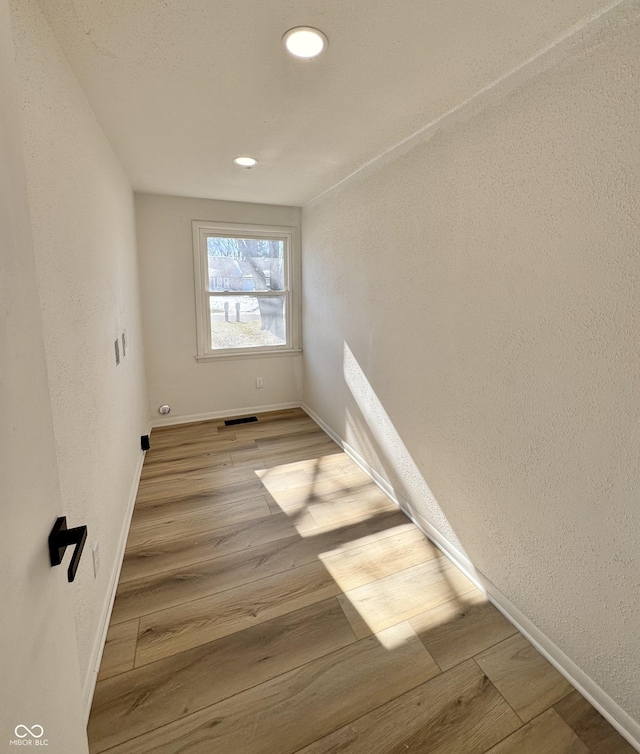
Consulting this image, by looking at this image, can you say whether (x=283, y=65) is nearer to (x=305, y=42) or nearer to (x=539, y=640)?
(x=305, y=42)

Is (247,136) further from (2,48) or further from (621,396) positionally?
(621,396)

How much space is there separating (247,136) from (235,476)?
230 cm

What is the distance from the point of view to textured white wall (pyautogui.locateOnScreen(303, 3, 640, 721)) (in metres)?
1.09

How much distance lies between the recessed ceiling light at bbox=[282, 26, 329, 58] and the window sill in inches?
113

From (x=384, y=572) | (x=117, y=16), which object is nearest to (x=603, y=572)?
(x=384, y=572)

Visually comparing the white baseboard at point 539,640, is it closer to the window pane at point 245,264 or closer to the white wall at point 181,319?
the white wall at point 181,319

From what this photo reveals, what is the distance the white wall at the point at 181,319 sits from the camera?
336 centimetres

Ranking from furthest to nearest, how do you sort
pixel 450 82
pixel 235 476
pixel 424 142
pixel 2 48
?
pixel 235 476 → pixel 424 142 → pixel 450 82 → pixel 2 48

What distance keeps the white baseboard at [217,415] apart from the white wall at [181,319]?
0.02m

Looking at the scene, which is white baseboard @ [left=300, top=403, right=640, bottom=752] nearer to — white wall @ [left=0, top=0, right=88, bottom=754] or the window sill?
white wall @ [left=0, top=0, right=88, bottom=754]

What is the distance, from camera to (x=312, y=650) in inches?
56.6

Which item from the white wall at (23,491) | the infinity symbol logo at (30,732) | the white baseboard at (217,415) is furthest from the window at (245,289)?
the infinity symbol logo at (30,732)

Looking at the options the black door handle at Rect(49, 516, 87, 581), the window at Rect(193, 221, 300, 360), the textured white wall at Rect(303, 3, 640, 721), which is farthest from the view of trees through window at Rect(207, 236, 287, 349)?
the black door handle at Rect(49, 516, 87, 581)

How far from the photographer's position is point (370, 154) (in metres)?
2.22
